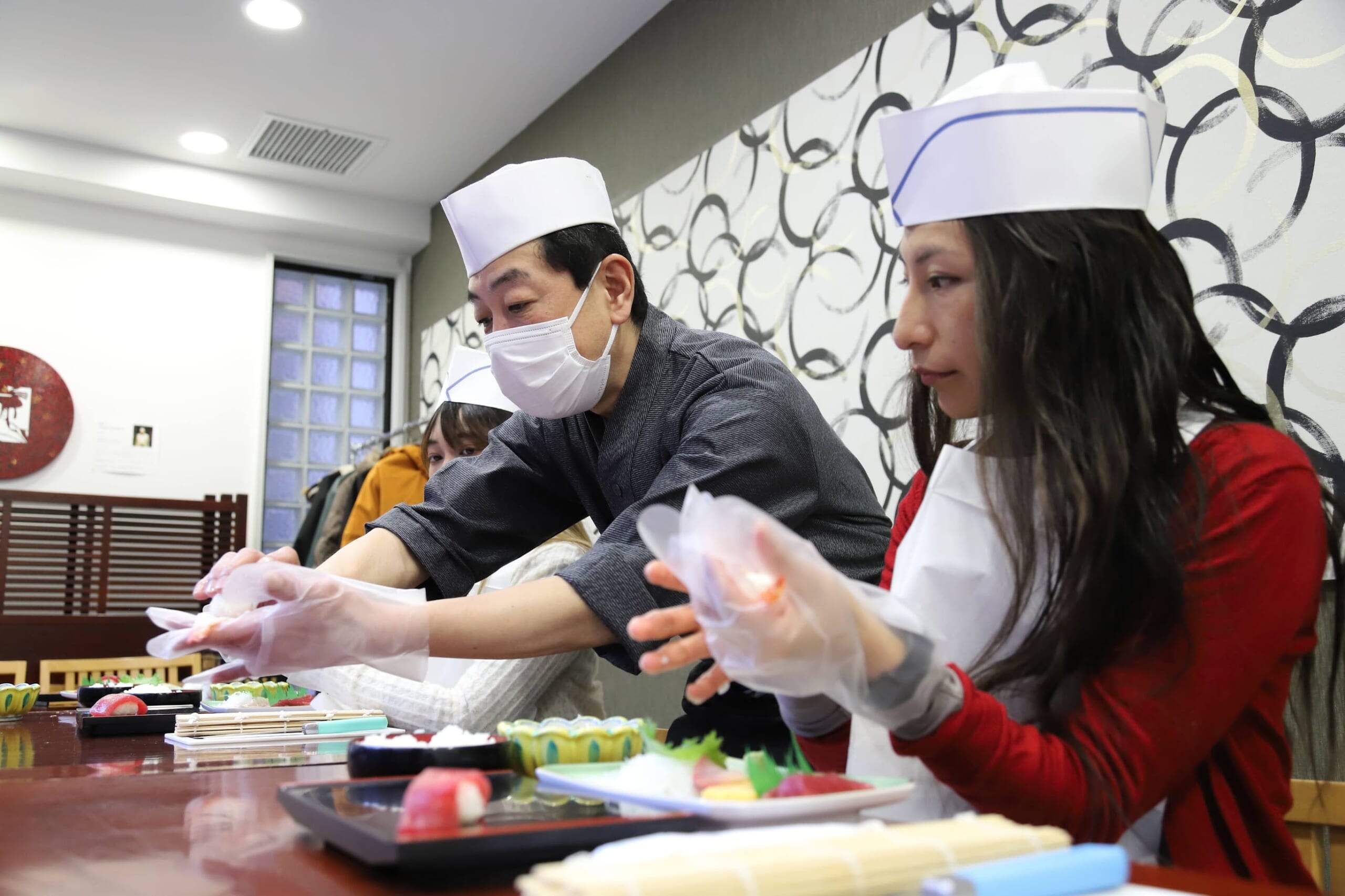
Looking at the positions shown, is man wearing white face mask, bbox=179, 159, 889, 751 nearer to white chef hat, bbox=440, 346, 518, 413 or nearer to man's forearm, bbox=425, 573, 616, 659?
man's forearm, bbox=425, 573, 616, 659

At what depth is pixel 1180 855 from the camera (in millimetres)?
864

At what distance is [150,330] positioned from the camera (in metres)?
5.05

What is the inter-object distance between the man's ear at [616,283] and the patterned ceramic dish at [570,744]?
0.87m

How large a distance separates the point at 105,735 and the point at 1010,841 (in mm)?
1419

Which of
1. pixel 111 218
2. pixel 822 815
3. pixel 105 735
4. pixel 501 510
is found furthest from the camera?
pixel 111 218

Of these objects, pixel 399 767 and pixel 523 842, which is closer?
pixel 523 842

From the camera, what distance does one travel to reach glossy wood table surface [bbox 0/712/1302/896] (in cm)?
58

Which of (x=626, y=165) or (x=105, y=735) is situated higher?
(x=626, y=165)

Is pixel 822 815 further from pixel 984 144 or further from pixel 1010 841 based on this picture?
pixel 984 144

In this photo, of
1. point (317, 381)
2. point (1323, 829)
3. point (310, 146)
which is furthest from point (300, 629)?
point (317, 381)

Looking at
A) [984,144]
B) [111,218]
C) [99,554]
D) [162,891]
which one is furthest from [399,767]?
[111,218]

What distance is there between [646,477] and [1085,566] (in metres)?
0.80

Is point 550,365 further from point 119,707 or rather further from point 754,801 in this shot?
point 754,801

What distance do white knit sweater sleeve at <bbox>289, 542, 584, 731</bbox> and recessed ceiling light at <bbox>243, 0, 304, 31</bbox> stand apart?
2701 mm
